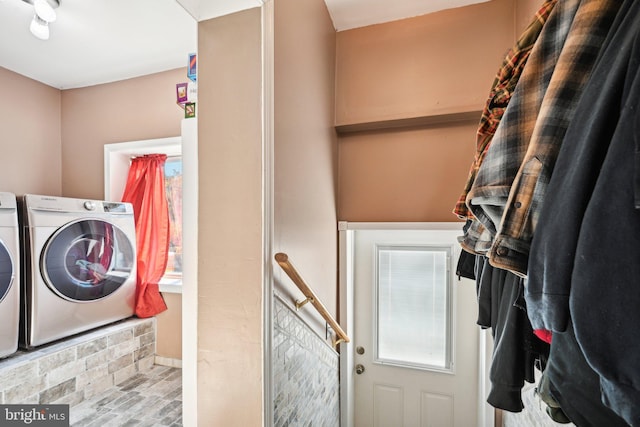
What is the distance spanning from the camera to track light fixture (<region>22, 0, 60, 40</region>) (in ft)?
5.25

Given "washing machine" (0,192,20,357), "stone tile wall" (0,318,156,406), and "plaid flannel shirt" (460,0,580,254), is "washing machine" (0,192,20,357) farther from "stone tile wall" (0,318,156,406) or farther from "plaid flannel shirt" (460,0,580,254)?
"plaid flannel shirt" (460,0,580,254)

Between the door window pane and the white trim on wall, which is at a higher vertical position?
the white trim on wall

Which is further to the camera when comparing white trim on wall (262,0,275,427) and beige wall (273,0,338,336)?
beige wall (273,0,338,336)

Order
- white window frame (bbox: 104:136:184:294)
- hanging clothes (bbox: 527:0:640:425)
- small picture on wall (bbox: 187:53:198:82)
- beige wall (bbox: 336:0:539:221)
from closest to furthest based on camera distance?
1. hanging clothes (bbox: 527:0:640:425)
2. small picture on wall (bbox: 187:53:198:82)
3. beige wall (bbox: 336:0:539:221)
4. white window frame (bbox: 104:136:184:294)

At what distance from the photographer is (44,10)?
5.31ft

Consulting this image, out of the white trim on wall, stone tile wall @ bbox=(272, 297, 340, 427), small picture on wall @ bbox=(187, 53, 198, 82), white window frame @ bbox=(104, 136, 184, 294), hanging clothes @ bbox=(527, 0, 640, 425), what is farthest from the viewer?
white window frame @ bbox=(104, 136, 184, 294)

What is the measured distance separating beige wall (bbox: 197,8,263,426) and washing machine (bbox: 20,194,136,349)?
4.95 ft

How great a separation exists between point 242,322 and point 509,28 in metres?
2.24

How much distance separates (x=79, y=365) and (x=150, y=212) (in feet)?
4.07

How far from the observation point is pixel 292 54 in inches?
51.8

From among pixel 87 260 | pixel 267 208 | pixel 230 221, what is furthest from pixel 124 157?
pixel 267 208

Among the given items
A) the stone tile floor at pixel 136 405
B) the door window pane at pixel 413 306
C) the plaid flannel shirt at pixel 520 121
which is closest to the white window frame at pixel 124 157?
the stone tile floor at pixel 136 405

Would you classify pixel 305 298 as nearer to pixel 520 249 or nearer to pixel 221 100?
pixel 221 100

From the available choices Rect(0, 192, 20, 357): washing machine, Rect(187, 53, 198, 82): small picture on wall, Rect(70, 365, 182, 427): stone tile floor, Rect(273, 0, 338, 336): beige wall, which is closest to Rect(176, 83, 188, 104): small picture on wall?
Rect(187, 53, 198, 82): small picture on wall
